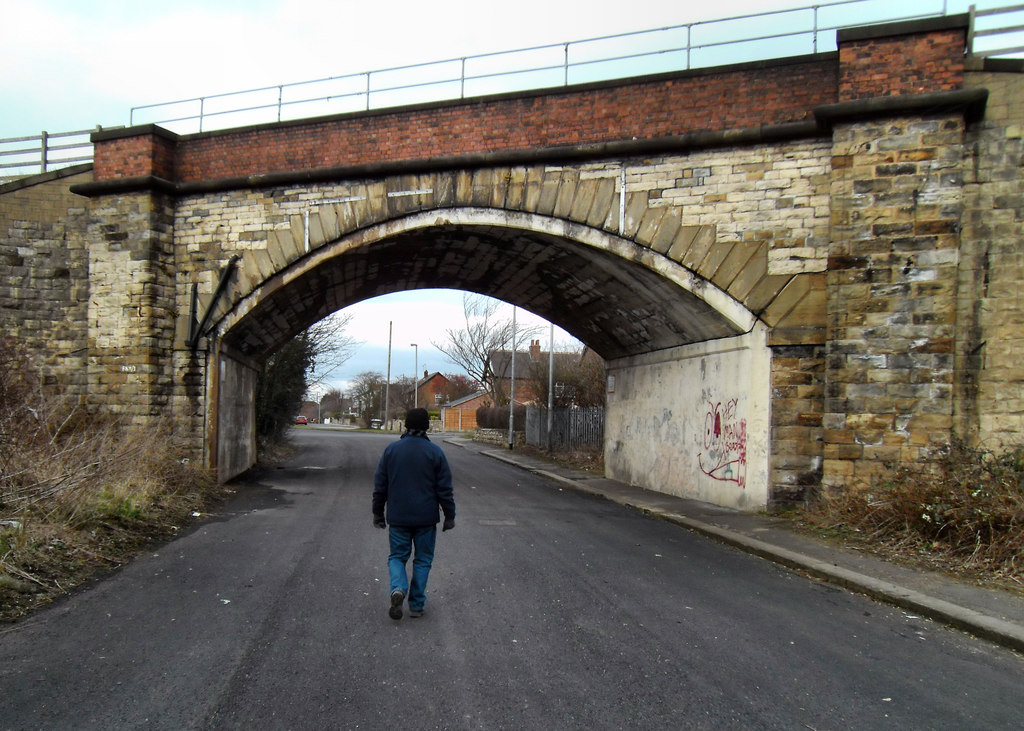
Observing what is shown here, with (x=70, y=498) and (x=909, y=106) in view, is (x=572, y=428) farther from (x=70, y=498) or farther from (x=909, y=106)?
(x=70, y=498)

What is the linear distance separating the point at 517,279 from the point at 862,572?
30.4 ft

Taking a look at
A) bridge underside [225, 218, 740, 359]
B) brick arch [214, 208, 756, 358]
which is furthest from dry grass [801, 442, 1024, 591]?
bridge underside [225, 218, 740, 359]

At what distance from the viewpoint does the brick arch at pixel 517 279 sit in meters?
10.2

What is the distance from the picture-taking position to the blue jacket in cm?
471

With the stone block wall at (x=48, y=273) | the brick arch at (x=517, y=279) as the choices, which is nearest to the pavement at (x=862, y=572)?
the brick arch at (x=517, y=279)

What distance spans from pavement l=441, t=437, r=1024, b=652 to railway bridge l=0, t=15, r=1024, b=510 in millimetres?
862

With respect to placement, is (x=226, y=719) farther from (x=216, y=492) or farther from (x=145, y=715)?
(x=216, y=492)

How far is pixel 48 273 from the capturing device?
1285 cm

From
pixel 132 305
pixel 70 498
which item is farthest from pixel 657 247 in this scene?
pixel 132 305

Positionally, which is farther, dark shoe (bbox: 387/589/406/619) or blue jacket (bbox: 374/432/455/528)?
blue jacket (bbox: 374/432/455/528)

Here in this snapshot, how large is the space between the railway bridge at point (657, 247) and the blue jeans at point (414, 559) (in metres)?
5.93

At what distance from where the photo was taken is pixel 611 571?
6082 millimetres

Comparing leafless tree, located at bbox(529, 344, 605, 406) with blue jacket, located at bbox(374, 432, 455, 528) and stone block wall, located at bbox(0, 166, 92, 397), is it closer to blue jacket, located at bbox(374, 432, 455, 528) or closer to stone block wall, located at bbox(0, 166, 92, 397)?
stone block wall, located at bbox(0, 166, 92, 397)

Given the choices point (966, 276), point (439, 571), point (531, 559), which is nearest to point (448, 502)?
point (439, 571)
